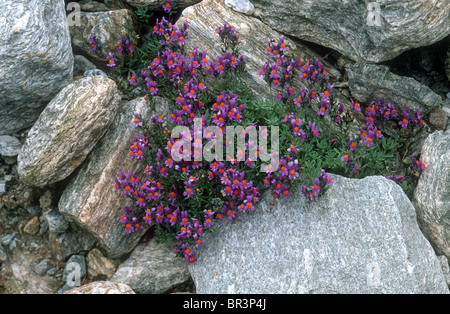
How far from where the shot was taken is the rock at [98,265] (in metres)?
5.97

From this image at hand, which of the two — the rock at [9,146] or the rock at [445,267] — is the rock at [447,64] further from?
the rock at [9,146]

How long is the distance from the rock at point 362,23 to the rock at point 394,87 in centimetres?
15

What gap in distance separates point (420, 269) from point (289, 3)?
3.87 m

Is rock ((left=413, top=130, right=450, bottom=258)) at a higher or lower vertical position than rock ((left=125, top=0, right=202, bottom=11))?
lower

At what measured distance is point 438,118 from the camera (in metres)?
6.40

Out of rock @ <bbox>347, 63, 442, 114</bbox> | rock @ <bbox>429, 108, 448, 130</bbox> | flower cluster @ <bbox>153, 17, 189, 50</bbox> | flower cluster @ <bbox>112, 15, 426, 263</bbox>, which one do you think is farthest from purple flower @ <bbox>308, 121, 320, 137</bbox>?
flower cluster @ <bbox>153, 17, 189, 50</bbox>

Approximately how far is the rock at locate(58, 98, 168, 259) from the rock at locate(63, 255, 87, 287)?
432 millimetres

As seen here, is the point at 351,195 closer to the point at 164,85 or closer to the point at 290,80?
the point at 290,80

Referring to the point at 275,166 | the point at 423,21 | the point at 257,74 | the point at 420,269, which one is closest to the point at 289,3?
the point at 257,74

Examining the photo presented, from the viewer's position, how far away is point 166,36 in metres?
6.31

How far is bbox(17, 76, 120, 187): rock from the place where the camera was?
559 cm

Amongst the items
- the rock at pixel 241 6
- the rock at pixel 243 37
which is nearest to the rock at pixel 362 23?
the rock at pixel 241 6

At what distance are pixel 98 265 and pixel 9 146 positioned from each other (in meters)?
1.97

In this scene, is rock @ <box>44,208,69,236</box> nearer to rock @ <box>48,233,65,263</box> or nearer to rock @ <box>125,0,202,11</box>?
rock @ <box>48,233,65,263</box>
